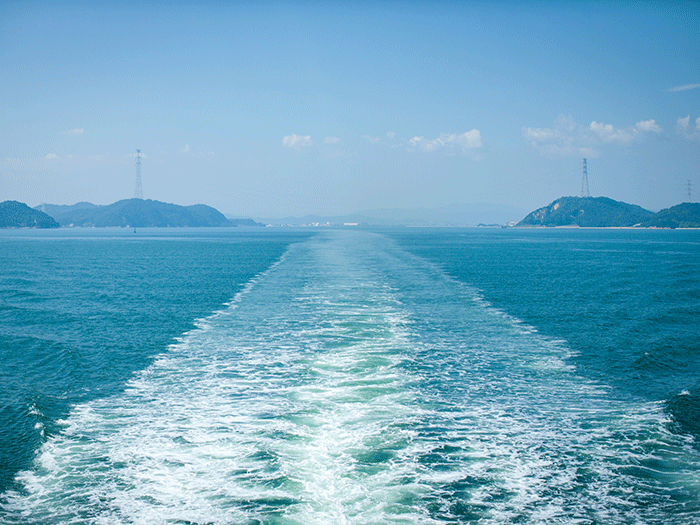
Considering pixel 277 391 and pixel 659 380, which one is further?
pixel 659 380

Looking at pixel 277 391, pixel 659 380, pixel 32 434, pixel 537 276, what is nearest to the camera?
pixel 32 434

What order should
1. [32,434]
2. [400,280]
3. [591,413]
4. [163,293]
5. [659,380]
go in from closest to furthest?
1. [32,434]
2. [591,413]
3. [659,380]
4. [163,293]
5. [400,280]

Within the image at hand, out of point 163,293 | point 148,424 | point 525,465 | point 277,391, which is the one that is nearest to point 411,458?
point 525,465

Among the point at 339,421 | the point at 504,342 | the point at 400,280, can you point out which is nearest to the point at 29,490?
the point at 339,421

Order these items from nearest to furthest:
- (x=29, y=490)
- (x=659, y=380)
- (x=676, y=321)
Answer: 1. (x=29, y=490)
2. (x=659, y=380)
3. (x=676, y=321)

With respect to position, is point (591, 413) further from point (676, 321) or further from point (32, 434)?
point (676, 321)

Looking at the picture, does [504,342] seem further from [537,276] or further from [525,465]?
[537,276]
